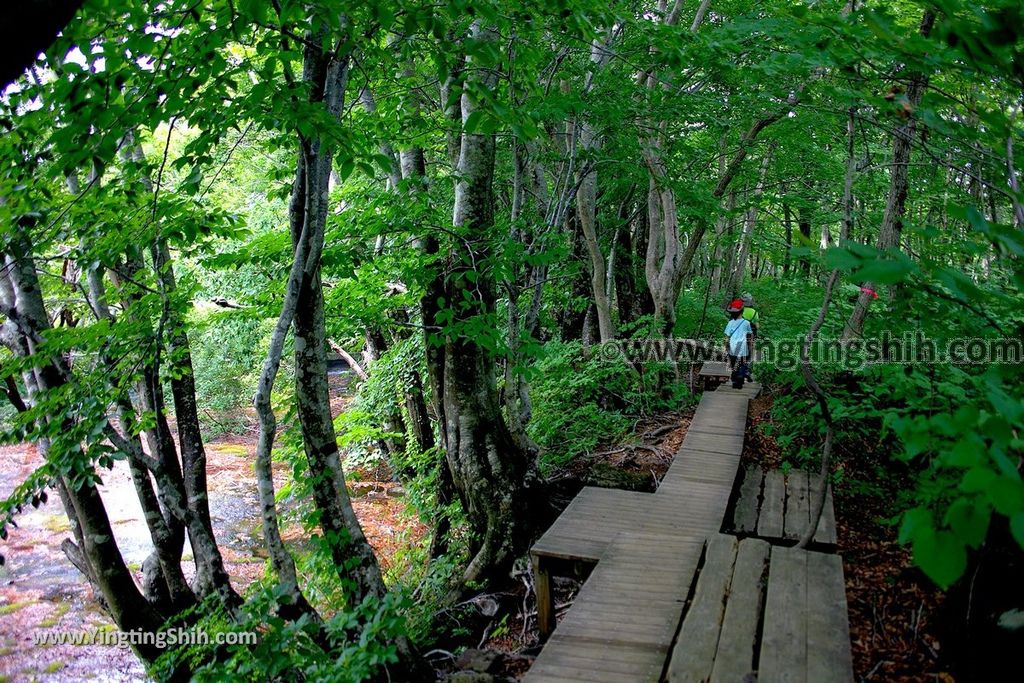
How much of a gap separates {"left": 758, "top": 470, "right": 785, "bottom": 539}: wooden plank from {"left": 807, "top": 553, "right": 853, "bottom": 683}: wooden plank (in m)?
1.09

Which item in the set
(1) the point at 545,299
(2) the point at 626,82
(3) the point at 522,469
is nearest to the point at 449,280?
(3) the point at 522,469

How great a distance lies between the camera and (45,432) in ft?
14.9

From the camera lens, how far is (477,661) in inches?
207

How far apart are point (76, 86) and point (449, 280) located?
398 cm

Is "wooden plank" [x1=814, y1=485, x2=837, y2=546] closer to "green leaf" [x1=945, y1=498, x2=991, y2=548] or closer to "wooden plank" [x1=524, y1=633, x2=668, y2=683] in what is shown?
"wooden plank" [x1=524, y1=633, x2=668, y2=683]

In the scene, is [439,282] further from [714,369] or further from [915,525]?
[714,369]

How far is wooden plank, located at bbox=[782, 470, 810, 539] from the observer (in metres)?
5.50

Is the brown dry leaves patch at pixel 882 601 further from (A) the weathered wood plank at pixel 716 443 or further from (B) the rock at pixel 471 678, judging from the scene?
(B) the rock at pixel 471 678

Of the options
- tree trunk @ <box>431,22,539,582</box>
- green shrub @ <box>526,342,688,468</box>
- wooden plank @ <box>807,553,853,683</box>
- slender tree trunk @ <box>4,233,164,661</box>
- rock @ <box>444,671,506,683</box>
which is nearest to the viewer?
wooden plank @ <box>807,553,853,683</box>

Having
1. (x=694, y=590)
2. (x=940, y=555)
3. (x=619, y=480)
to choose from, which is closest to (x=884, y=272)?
(x=940, y=555)

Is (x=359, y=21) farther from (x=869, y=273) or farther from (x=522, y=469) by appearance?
(x=522, y=469)

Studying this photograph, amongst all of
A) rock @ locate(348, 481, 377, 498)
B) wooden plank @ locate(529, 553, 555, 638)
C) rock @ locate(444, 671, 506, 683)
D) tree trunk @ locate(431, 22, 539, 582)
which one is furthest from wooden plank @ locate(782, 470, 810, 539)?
rock @ locate(348, 481, 377, 498)

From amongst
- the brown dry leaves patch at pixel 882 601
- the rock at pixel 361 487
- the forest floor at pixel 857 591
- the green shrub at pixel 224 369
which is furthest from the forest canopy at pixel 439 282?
the green shrub at pixel 224 369

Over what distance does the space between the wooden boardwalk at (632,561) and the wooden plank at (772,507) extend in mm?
372
